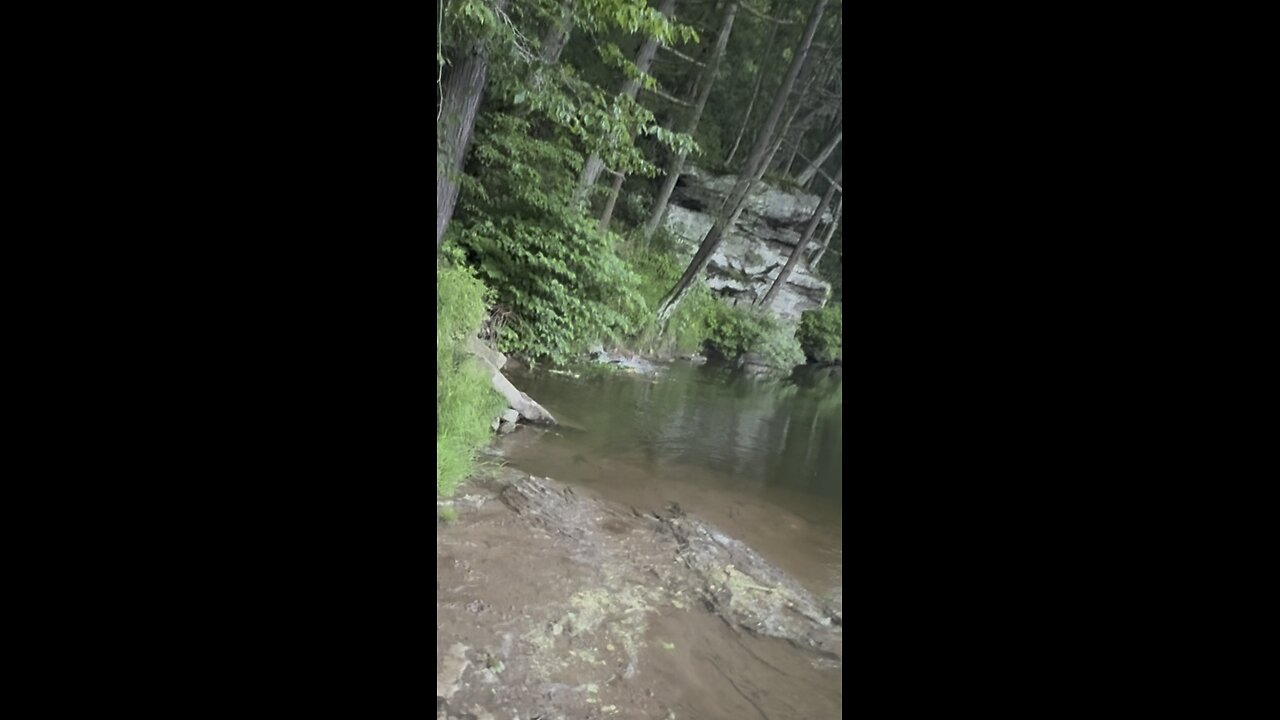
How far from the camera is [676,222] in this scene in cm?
1171

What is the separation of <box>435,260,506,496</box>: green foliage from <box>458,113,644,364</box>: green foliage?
0.61 m

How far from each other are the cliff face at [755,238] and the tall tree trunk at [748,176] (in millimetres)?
1672

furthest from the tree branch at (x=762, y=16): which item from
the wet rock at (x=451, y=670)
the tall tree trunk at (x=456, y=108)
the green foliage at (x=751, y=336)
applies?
the wet rock at (x=451, y=670)

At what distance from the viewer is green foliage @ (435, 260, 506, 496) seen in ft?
→ 10.8

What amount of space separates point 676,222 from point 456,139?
804cm

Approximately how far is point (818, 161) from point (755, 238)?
2479 mm

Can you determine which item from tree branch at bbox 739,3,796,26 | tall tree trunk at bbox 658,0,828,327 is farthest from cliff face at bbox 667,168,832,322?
tree branch at bbox 739,3,796,26

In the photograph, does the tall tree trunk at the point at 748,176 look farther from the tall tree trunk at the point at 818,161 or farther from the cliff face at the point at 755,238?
the tall tree trunk at the point at 818,161

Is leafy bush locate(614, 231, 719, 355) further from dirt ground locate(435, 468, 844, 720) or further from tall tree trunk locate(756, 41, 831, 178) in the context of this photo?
dirt ground locate(435, 468, 844, 720)
